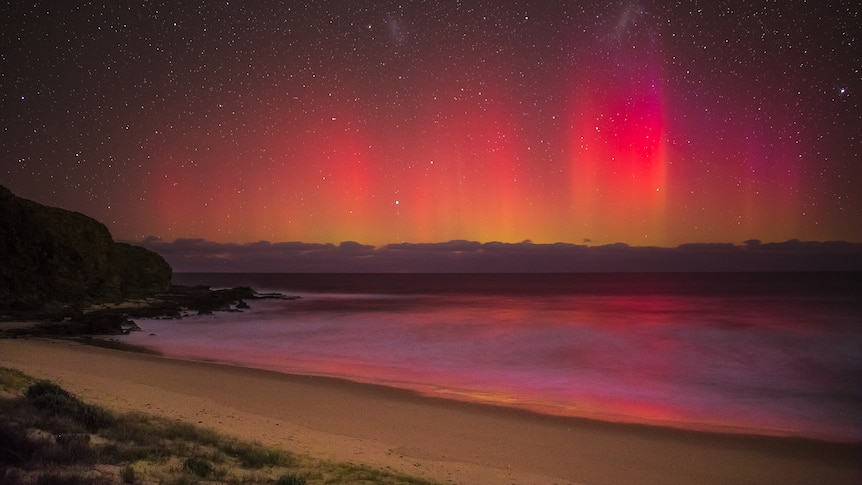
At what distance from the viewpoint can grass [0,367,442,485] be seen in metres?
5.89

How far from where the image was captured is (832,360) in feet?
88.9

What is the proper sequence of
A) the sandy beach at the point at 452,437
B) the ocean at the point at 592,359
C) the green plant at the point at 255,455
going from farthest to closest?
the ocean at the point at 592,359 → the sandy beach at the point at 452,437 → the green plant at the point at 255,455

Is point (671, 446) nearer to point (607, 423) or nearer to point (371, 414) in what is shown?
point (607, 423)

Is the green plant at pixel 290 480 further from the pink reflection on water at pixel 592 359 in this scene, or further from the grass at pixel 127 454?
the pink reflection on water at pixel 592 359

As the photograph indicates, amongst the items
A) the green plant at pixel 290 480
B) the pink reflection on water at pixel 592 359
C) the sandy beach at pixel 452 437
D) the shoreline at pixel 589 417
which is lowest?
the pink reflection on water at pixel 592 359

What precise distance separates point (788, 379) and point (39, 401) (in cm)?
2343

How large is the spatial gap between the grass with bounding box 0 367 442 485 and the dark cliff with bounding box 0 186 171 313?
3309 centimetres

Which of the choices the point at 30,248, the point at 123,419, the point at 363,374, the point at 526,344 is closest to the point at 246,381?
the point at 363,374

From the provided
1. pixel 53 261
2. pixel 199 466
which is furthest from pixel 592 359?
pixel 53 261

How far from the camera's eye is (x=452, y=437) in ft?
35.5

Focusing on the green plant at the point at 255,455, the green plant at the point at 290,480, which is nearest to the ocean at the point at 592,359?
the green plant at the point at 255,455

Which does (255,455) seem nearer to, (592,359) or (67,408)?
(67,408)

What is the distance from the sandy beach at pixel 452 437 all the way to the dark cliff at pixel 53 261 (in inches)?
1023

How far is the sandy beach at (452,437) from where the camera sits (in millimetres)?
8961
